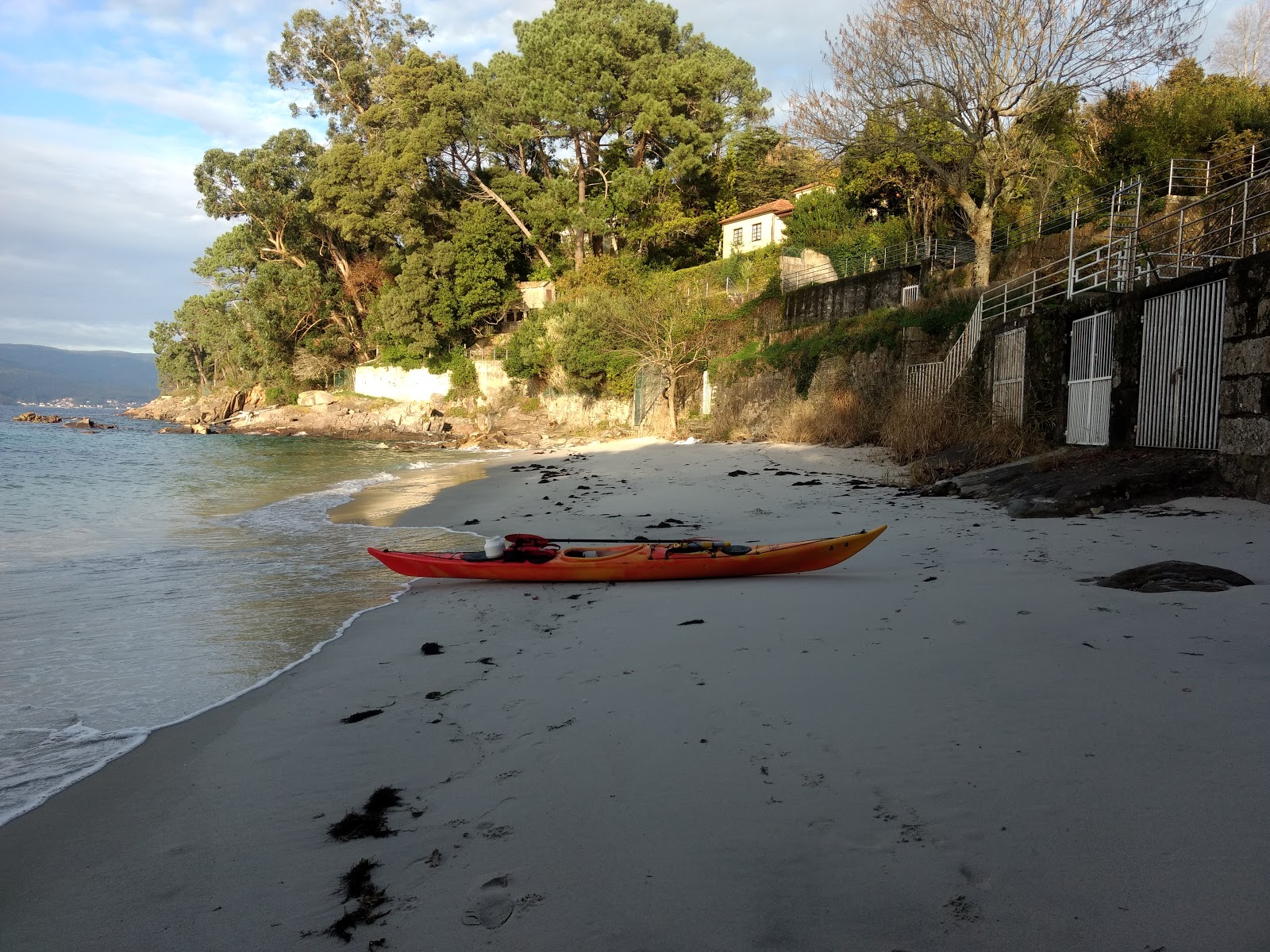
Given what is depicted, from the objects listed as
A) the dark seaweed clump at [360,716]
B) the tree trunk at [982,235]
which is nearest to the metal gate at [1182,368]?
the dark seaweed clump at [360,716]

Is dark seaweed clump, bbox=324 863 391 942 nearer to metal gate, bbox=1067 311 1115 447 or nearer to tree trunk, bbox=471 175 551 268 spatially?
metal gate, bbox=1067 311 1115 447

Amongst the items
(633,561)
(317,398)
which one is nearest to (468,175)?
(317,398)

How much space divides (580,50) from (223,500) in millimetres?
31205

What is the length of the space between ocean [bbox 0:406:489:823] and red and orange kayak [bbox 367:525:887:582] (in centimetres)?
77

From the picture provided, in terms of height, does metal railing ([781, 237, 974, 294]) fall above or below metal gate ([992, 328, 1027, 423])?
above

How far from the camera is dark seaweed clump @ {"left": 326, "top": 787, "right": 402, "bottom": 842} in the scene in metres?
2.62

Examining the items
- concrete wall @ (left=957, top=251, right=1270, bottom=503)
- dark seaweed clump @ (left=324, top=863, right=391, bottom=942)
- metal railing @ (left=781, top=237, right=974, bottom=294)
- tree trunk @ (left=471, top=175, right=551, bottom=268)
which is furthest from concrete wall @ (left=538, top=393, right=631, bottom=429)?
dark seaweed clump @ (left=324, top=863, right=391, bottom=942)

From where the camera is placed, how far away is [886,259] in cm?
2741

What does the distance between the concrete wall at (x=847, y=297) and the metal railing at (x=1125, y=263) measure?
3667 mm

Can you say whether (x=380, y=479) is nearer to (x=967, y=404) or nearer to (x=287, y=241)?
(x=967, y=404)

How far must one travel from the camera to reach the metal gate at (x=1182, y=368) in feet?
27.4

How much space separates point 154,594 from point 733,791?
20.8 feet

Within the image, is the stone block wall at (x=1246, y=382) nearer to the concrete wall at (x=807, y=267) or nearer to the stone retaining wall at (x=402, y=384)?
the concrete wall at (x=807, y=267)

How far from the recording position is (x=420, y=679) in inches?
171
